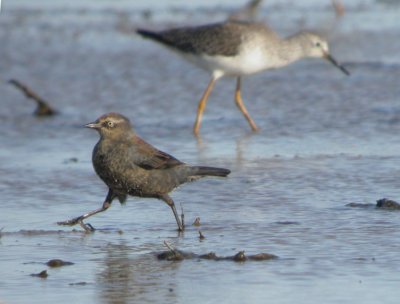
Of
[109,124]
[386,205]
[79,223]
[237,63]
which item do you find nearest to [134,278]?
[79,223]

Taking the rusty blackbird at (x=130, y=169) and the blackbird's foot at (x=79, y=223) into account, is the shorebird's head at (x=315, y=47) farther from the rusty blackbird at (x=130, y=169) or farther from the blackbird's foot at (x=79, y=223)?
the blackbird's foot at (x=79, y=223)

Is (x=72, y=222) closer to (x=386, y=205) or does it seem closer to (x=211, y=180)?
(x=211, y=180)

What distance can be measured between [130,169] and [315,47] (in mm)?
5963

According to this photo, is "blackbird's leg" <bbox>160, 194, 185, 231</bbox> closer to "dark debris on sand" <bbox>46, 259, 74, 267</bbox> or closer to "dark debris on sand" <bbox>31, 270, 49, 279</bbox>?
"dark debris on sand" <bbox>46, 259, 74, 267</bbox>

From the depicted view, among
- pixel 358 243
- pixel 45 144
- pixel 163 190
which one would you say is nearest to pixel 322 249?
pixel 358 243

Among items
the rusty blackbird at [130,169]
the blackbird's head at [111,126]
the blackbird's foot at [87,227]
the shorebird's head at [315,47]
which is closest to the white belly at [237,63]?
the shorebird's head at [315,47]

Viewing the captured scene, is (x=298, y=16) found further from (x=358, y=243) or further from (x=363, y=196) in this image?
(x=358, y=243)

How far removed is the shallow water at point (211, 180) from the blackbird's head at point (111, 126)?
0.54m

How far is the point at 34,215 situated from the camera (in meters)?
7.27

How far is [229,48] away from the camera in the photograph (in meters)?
11.6

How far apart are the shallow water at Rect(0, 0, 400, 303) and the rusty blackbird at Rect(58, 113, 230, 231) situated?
0.17m

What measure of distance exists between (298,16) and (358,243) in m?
13.4

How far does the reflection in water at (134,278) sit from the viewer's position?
5264mm

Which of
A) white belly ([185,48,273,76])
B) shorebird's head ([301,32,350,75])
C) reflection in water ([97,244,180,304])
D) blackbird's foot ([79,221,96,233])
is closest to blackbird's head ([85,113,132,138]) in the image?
blackbird's foot ([79,221,96,233])
